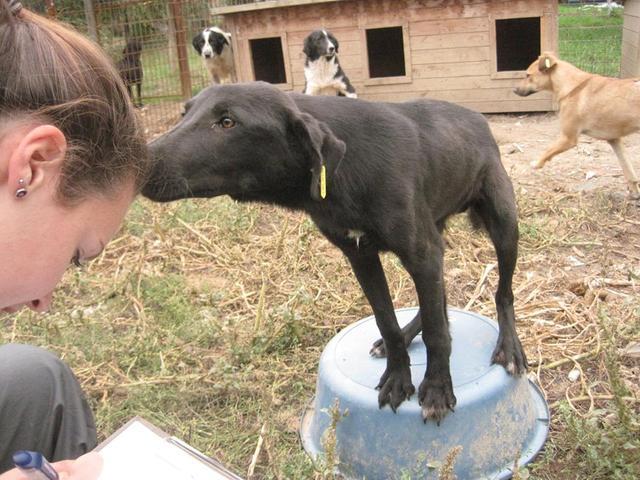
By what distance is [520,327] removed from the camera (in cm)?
335

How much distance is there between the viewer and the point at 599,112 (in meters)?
5.99

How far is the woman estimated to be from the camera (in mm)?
1058

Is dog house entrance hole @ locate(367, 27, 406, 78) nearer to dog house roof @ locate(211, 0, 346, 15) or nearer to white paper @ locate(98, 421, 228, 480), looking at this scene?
dog house roof @ locate(211, 0, 346, 15)

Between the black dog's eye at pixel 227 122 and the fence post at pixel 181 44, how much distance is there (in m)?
7.27

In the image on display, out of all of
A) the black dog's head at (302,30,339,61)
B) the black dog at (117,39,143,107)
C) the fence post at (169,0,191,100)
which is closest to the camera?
the black dog's head at (302,30,339,61)

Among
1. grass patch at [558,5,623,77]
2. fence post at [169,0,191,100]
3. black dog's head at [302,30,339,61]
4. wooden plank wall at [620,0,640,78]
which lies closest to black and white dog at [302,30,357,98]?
black dog's head at [302,30,339,61]

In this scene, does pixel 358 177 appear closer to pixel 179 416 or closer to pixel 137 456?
pixel 137 456

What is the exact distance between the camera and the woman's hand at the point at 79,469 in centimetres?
121

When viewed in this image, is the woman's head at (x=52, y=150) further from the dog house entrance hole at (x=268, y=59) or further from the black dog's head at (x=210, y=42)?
the black dog's head at (x=210, y=42)

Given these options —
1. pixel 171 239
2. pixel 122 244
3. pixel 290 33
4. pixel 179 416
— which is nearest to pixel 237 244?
pixel 171 239

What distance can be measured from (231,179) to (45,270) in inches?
42.6

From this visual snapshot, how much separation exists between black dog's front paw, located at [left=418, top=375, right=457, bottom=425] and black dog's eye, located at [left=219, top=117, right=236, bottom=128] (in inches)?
46.0

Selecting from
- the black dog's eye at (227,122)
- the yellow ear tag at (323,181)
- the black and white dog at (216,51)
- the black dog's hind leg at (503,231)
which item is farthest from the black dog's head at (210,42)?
the yellow ear tag at (323,181)

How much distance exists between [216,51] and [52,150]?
10.1 m
